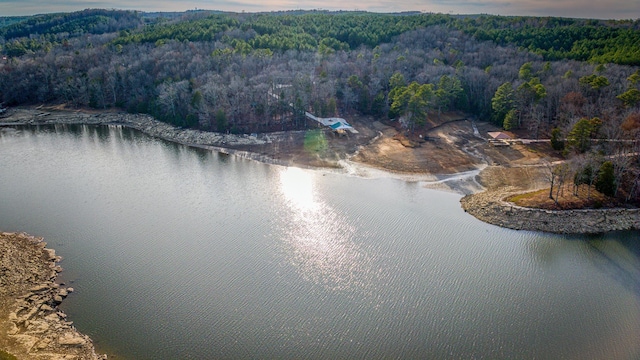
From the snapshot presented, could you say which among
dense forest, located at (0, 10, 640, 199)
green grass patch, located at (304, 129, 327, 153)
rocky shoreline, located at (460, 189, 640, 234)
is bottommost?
rocky shoreline, located at (460, 189, 640, 234)

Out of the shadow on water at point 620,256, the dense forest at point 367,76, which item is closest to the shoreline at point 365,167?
the shadow on water at point 620,256

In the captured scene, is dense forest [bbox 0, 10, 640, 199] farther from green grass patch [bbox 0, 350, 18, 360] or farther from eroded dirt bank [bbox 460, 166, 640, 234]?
green grass patch [bbox 0, 350, 18, 360]

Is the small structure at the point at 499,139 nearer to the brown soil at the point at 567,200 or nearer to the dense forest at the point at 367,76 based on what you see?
the dense forest at the point at 367,76

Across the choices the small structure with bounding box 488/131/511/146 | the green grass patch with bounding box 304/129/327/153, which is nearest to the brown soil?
the small structure with bounding box 488/131/511/146

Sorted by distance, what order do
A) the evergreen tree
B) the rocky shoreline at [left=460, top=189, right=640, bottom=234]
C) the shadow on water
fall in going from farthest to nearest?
the evergreen tree → the rocky shoreline at [left=460, top=189, right=640, bottom=234] → the shadow on water

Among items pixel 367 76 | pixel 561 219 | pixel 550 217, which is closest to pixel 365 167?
pixel 550 217

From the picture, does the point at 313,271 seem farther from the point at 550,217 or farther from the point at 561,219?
the point at 561,219
